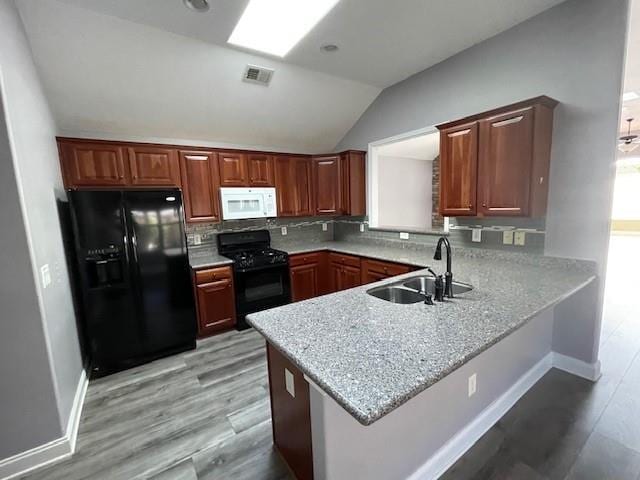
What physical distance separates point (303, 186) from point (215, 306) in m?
2.01

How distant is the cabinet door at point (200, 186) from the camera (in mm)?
3301

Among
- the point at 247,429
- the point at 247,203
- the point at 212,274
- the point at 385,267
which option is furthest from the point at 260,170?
the point at 247,429

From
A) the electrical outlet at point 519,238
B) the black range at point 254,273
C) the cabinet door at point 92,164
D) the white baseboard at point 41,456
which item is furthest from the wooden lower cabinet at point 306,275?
the white baseboard at point 41,456

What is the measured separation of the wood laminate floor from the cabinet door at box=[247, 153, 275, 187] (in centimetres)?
218

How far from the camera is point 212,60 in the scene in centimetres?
265

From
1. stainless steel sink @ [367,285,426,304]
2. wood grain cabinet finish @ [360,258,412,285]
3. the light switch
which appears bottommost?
the light switch

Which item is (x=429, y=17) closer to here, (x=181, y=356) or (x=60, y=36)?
(x=60, y=36)

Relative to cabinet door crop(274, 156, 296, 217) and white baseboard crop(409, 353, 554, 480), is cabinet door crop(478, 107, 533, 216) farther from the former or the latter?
cabinet door crop(274, 156, 296, 217)

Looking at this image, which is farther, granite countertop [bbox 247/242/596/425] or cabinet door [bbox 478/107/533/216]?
cabinet door [bbox 478/107/533/216]

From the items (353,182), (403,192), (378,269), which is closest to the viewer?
(378,269)

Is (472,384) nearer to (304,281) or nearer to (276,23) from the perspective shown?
(304,281)

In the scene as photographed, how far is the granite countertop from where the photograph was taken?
2.96 feet

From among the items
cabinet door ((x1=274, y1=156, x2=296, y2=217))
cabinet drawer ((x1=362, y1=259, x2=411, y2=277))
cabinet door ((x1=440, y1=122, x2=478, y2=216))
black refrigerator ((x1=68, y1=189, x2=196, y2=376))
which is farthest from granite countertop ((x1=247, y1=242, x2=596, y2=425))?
cabinet door ((x1=274, y1=156, x2=296, y2=217))

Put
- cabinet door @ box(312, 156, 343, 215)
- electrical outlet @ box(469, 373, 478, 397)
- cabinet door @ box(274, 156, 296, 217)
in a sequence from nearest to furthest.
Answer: electrical outlet @ box(469, 373, 478, 397) → cabinet door @ box(274, 156, 296, 217) → cabinet door @ box(312, 156, 343, 215)
